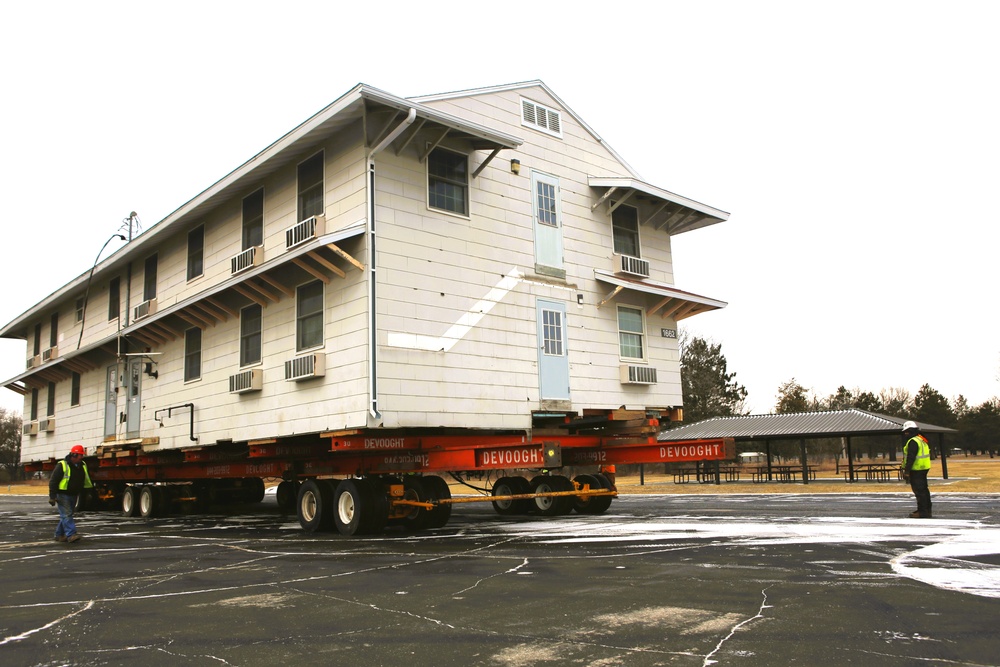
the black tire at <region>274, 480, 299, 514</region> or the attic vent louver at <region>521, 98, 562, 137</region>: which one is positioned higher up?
the attic vent louver at <region>521, 98, 562, 137</region>

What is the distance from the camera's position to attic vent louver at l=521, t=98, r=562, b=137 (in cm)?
1675

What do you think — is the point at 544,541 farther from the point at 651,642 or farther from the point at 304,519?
the point at 651,642

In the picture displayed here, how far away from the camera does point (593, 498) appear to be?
→ 17141 millimetres

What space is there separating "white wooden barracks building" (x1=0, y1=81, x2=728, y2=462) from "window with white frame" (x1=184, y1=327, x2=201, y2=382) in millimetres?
64

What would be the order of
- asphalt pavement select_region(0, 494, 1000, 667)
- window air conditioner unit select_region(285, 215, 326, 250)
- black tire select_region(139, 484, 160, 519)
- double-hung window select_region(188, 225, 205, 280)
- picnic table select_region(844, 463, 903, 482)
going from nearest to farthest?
asphalt pavement select_region(0, 494, 1000, 667) → window air conditioner unit select_region(285, 215, 326, 250) → double-hung window select_region(188, 225, 205, 280) → black tire select_region(139, 484, 160, 519) → picnic table select_region(844, 463, 903, 482)

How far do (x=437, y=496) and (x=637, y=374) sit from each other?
534cm

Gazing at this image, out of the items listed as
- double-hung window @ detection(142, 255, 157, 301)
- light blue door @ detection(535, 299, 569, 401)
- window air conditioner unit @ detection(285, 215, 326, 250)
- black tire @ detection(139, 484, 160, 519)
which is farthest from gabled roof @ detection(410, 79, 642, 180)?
black tire @ detection(139, 484, 160, 519)

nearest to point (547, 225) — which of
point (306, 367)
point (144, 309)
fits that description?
point (306, 367)

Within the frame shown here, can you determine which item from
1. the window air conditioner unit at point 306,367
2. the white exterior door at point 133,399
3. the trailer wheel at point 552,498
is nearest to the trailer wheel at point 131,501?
the white exterior door at point 133,399

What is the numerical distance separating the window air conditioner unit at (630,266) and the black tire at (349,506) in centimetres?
724

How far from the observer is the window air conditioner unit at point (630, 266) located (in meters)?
17.3

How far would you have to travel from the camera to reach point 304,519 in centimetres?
1480

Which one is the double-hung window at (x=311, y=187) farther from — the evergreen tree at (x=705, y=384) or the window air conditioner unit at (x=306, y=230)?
the evergreen tree at (x=705, y=384)

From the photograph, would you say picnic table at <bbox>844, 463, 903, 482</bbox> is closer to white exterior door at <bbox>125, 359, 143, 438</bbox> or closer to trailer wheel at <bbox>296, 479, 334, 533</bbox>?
trailer wheel at <bbox>296, 479, 334, 533</bbox>
